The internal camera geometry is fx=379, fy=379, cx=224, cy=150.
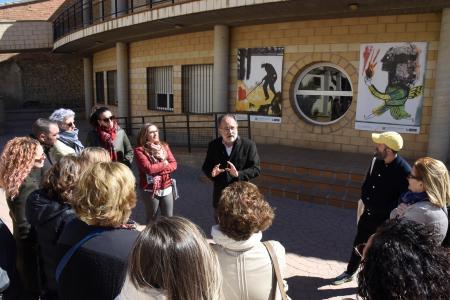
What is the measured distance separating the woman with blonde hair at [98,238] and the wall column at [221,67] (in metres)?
8.00

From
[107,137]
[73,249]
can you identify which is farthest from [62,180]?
[107,137]

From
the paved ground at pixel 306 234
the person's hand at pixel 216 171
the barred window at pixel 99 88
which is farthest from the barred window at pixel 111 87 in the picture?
the person's hand at pixel 216 171

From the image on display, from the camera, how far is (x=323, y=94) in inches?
352

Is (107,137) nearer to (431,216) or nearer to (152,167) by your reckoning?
(152,167)

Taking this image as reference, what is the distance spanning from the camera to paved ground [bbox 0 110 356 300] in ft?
12.4

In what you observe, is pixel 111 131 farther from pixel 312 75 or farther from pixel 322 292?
pixel 312 75

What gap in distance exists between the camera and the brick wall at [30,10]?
63.1 feet

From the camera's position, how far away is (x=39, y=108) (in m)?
18.8

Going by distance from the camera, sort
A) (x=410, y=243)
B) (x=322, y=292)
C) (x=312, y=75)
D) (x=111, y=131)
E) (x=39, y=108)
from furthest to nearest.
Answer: (x=39, y=108)
(x=312, y=75)
(x=111, y=131)
(x=322, y=292)
(x=410, y=243)

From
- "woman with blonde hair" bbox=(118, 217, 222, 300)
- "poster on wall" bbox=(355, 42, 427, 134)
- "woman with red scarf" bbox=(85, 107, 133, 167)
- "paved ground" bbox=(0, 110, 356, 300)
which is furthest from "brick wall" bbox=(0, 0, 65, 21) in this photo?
"woman with blonde hair" bbox=(118, 217, 222, 300)

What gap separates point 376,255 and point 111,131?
3.76m

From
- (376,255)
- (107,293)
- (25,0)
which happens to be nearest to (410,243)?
(376,255)

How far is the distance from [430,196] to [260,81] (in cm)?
713

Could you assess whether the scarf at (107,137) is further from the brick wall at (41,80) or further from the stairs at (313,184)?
the brick wall at (41,80)
